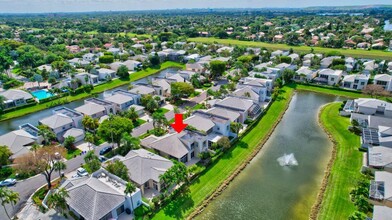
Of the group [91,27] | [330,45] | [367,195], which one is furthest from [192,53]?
[91,27]

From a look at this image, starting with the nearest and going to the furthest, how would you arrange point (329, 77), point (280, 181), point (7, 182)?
point (7, 182) < point (280, 181) < point (329, 77)

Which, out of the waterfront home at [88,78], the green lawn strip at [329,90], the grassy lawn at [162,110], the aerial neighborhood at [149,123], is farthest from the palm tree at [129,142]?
the green lawn strip at [329,90]

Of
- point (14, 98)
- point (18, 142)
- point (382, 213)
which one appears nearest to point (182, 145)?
point (382, 213)

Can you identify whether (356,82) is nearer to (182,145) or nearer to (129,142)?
(182,145)

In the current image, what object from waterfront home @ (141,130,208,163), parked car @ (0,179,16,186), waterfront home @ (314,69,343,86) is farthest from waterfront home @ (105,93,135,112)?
waterfront home @ (314,69,343,86)

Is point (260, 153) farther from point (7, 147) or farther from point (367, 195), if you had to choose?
point (7, 147)

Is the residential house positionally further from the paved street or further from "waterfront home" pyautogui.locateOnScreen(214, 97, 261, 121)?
the paved street

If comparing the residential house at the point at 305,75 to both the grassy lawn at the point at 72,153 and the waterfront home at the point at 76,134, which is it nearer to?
the waterfront home at the point at 76,134
